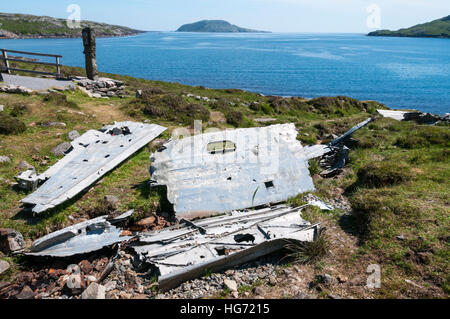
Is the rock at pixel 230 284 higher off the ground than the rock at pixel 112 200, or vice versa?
the rock at pixel 112 200

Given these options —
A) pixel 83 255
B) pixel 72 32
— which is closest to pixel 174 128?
pixel 83 255

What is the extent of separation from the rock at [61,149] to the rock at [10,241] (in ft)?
13.1

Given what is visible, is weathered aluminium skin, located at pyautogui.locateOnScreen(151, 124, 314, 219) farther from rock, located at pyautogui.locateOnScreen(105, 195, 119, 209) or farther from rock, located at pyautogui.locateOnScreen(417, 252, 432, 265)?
rock, located at pyautogui.locateOnScreen(417, 252, 432, 265)

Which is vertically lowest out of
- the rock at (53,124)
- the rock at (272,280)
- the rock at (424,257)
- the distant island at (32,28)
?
the rock at (272,280)

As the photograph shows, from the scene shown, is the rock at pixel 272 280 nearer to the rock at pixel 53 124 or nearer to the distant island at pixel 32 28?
the rock at pixel 53 124

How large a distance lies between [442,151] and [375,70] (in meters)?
58.2

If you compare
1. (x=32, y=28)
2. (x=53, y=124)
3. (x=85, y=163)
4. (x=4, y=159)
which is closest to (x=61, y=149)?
(x=4, y=159)

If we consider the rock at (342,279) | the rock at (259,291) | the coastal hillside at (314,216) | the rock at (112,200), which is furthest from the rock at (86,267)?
the rock at (342,279)

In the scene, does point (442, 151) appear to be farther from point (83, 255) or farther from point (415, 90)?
point (415, 90)

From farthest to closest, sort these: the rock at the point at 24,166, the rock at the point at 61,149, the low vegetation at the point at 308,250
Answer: the rock at the point at 61,149 < the rock at the point at 24,166 < the low vegetation at the point at 308,250

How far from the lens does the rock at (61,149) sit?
31.2 ft

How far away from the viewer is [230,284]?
4965mm

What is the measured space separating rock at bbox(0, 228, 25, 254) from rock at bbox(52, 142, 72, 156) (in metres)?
3.99

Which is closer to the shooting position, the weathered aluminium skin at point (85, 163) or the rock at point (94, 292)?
the rock at point (94, 292)
